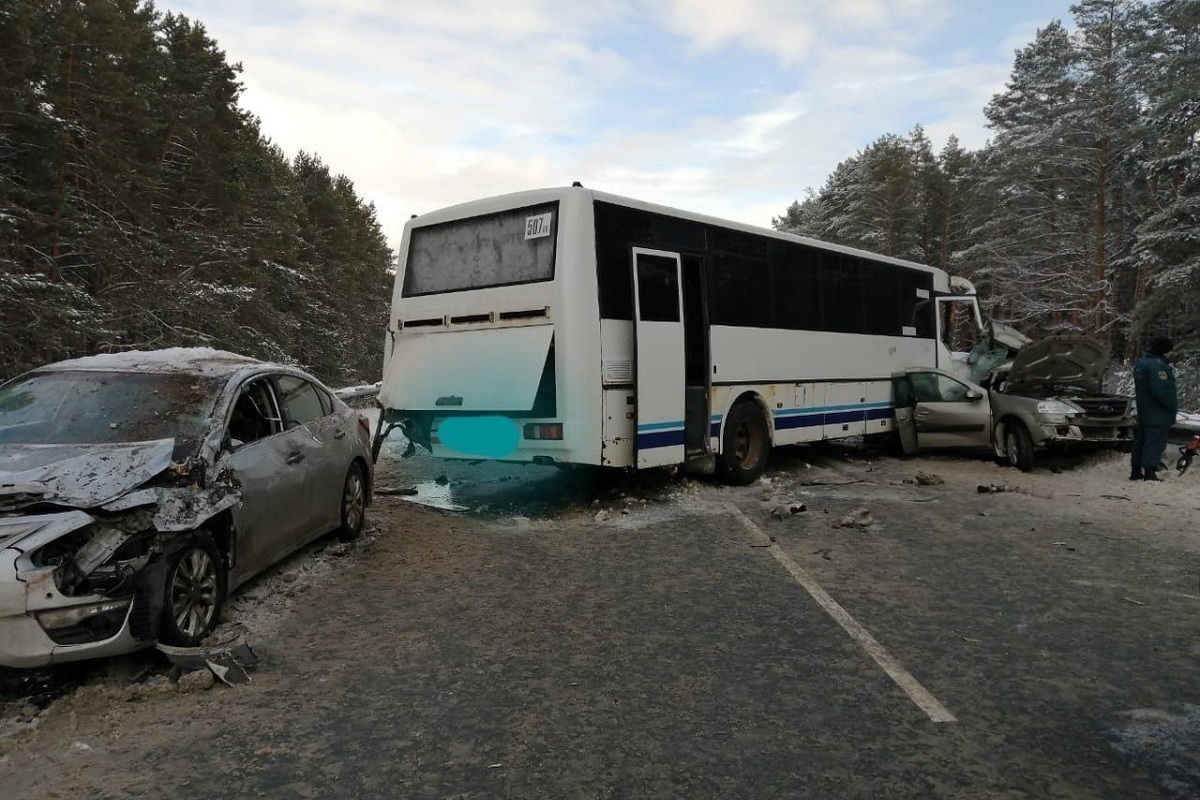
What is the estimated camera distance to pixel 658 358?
8852 mm

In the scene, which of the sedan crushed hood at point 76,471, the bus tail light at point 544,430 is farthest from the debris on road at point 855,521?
the sedan crushed hood at point 76,471

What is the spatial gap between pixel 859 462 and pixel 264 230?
23285 mm

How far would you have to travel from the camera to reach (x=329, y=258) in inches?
1795

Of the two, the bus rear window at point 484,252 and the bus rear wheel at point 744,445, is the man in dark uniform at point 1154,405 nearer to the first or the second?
the bus rear wheel at point 744,445

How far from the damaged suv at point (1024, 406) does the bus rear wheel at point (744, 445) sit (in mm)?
3918

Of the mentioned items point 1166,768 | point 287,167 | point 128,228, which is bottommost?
point 1166,768

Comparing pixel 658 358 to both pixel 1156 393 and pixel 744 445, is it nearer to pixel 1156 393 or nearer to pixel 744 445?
pixel 744 445

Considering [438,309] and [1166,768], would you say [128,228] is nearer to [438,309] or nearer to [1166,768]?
[438,309]

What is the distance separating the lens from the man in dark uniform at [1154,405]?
399 inches

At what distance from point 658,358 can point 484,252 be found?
89.1 inches

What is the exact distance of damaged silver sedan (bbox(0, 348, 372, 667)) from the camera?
3730 mm

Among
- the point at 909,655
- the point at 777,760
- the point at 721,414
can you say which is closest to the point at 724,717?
the point at 777,760

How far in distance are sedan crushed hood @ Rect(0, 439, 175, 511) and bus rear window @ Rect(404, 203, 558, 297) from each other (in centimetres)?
441

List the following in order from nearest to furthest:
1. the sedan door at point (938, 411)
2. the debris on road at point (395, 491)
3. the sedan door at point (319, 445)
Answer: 1. the sedan door at point (319, 445)
2. the debris on road at point (395, 491)
3. the sedan door at point (938, 411)
